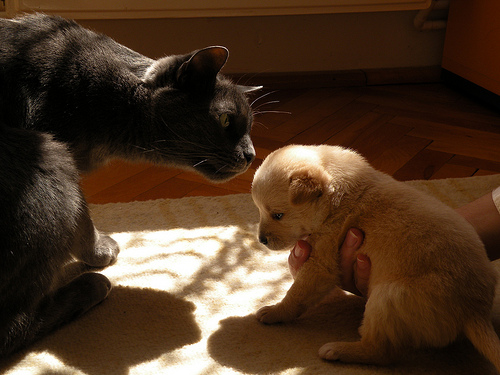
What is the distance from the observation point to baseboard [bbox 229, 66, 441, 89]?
2943 millimetres

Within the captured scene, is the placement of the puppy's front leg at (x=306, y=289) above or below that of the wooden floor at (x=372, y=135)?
above

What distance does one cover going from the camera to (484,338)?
965mm

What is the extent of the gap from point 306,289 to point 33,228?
0.56 m

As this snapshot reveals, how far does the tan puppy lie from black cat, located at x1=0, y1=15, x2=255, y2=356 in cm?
21

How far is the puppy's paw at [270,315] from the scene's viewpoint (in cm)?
119

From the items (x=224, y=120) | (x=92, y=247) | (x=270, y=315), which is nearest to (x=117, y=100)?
(x=224, y=120)

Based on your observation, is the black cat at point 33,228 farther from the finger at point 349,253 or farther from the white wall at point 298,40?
the white wall at point 298,40

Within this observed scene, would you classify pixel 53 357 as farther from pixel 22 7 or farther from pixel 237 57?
pixel 237 57

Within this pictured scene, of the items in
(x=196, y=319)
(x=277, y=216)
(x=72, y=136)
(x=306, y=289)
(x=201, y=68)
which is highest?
(x=201, y=68)

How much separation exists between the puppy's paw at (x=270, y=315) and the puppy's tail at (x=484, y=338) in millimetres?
387

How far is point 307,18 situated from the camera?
293 centimetres

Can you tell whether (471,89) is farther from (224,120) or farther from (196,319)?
(196,319)

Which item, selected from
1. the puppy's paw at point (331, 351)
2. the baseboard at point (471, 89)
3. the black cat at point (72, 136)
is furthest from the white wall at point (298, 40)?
the puppy's paw at point (331, 351)

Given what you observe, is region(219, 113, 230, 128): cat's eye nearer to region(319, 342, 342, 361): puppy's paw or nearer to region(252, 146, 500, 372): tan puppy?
region(252, 146, 500, 372): tan puppy
